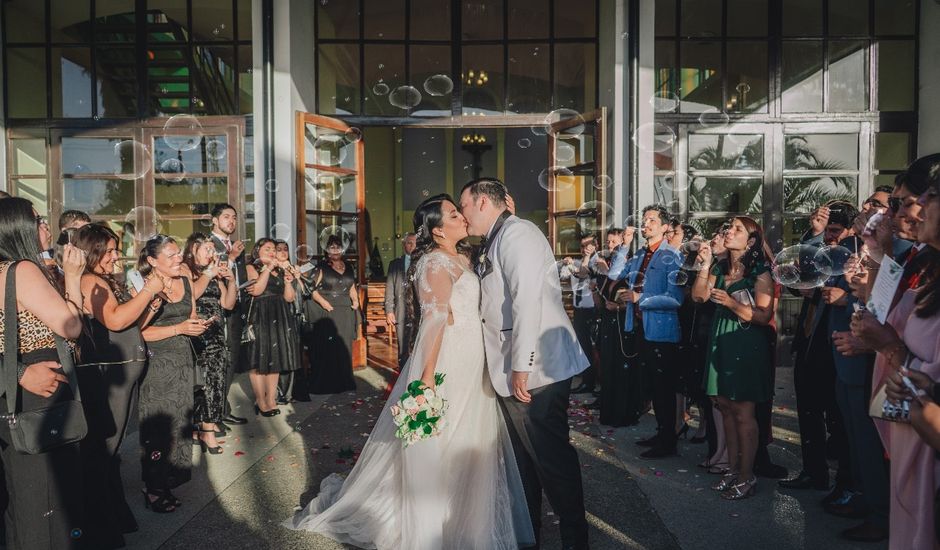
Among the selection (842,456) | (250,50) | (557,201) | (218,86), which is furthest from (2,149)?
(842,456)

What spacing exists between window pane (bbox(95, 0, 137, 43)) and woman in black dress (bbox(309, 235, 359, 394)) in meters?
4.48

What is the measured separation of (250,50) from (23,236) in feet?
24.9

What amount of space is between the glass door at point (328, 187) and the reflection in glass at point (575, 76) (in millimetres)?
3080

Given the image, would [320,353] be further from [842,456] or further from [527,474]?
[842,456]

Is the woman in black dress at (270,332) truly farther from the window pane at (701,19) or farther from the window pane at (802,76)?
the window pane at (802,76)

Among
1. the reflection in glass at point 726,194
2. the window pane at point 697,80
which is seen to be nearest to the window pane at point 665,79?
the window pane at point 697,80

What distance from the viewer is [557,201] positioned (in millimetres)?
9711

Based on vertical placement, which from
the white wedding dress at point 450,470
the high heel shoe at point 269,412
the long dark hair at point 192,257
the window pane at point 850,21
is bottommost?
the high heel shoe at point 269,412

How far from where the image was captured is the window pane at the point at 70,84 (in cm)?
954

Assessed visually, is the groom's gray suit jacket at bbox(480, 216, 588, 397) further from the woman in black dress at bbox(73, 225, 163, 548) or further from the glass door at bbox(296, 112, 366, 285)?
the glass door at bbox(296, 112, 366, 285)

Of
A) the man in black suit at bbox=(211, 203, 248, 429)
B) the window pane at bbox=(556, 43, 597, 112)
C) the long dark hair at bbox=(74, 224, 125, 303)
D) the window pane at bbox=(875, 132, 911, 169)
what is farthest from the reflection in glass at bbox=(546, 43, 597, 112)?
the long dark hair at bbox=(74, 224, 125, 303)

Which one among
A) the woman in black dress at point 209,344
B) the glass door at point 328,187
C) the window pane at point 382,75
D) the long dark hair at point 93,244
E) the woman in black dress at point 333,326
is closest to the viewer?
the long dark hair at point 93,244

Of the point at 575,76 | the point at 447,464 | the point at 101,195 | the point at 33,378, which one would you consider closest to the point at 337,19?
the point at 575,76

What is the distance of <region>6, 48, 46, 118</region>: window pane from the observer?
955 centimetres
